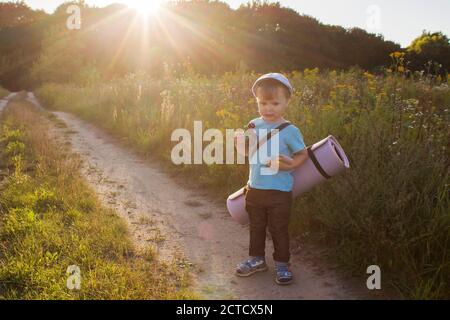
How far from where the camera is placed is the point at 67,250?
3.86 m

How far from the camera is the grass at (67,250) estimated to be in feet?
10.7

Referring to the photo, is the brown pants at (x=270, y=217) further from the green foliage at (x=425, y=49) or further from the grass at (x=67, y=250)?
the green foliage at (x=425, y=49)

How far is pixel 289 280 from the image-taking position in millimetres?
3557

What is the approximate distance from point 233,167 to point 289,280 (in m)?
2.61

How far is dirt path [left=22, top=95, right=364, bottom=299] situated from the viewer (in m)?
3.49

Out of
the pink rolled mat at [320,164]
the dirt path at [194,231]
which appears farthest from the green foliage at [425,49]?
the pink rolled mat at [320,164]

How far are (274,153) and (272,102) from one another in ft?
1.50

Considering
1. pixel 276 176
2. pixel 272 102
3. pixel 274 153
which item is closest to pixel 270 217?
pixel 276 176

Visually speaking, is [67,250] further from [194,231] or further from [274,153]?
[274,153]

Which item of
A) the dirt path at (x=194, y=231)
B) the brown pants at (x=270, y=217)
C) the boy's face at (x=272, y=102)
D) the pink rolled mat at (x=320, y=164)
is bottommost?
the dirt path at (x=194, y=231)

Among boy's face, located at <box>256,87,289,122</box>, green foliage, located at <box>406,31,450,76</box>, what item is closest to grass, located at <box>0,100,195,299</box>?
boy's face, located at <box>256,87,289,122</box>

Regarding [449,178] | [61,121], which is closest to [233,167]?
[449,178]

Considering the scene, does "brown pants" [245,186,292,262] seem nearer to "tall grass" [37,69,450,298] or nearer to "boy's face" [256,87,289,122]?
"tall grass" [37,69,450,298]

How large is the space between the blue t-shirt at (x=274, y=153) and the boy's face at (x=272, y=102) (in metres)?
0.12
